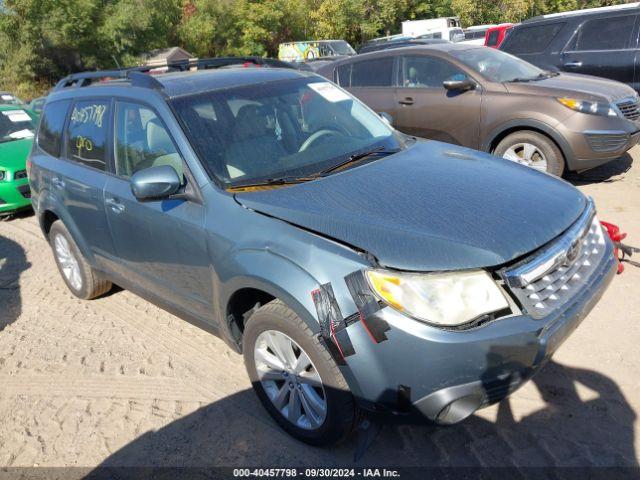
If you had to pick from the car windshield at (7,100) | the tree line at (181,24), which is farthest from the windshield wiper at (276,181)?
the tree line at (181,24)

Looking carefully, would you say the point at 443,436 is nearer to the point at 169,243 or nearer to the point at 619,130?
the point at 169,243

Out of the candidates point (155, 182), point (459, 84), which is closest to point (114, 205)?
point (155, 182)

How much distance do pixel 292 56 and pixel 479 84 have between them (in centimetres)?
2060

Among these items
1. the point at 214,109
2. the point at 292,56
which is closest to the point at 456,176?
the point at 214,109

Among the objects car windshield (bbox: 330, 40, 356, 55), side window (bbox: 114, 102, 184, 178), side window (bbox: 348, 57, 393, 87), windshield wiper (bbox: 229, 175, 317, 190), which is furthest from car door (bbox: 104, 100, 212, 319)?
car windshield (bbox: 330, 40, 356, 55)

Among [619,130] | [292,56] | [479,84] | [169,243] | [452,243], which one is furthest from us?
[292,56]

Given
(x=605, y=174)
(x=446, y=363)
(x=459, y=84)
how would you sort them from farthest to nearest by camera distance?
(x=605, y=174), (x=459, y=84), (x=446, y=363)

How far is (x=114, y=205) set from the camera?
3576 millimetres

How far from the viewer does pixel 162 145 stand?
324cm

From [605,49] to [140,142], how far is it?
24.2ft

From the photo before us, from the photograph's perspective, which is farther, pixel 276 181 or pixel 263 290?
pixel 276 181

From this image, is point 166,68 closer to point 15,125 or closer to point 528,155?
point 528,155

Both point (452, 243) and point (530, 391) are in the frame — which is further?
point (530, 391)

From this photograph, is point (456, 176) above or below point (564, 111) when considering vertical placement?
above
